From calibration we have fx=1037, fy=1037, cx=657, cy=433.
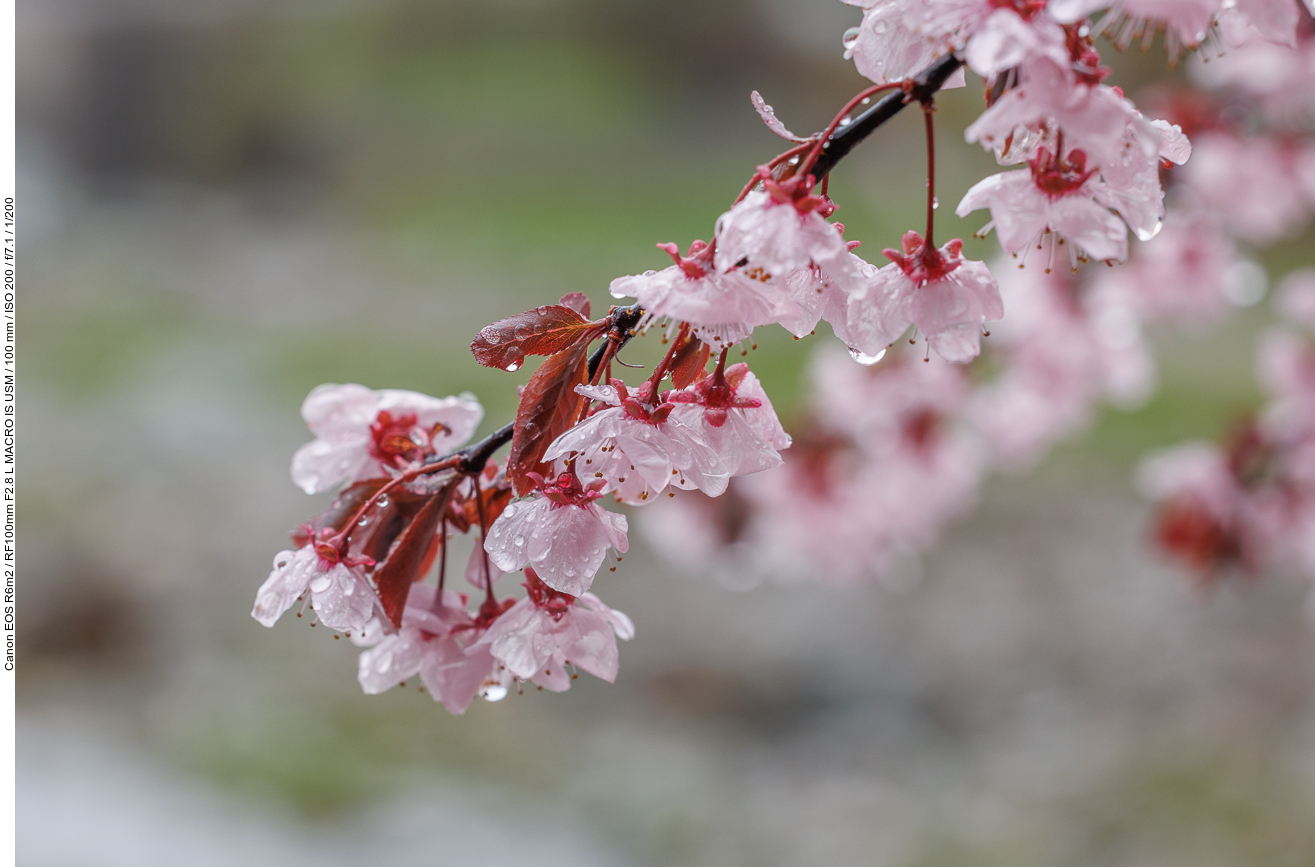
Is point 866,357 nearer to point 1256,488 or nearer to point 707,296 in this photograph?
point 707,296

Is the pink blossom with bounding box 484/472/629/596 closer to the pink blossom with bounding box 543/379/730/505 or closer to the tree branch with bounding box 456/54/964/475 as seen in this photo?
the pink blossom with bounding box 543/379/730/505

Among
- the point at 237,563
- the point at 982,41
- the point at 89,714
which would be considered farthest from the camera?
the point at 237,563

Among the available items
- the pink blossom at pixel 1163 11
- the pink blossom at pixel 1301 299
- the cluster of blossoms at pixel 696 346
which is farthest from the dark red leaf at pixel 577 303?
the pink blossom at pixel 1301 299

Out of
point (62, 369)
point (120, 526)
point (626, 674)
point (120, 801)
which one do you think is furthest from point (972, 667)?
point (62, 369)

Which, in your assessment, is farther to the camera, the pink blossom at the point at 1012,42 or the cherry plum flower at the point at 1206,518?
the cherry plum flower at the point at 1206,518

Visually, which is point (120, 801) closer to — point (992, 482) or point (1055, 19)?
point (1055, 19)

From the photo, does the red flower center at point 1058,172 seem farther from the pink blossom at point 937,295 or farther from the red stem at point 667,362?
the red stem at point 667,362

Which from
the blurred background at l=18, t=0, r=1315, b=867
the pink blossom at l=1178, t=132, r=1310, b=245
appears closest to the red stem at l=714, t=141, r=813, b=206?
the blurred background at l=18, t=0, r=1315, b=867

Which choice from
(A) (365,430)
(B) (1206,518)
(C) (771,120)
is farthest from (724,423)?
(B) (1206,518)
